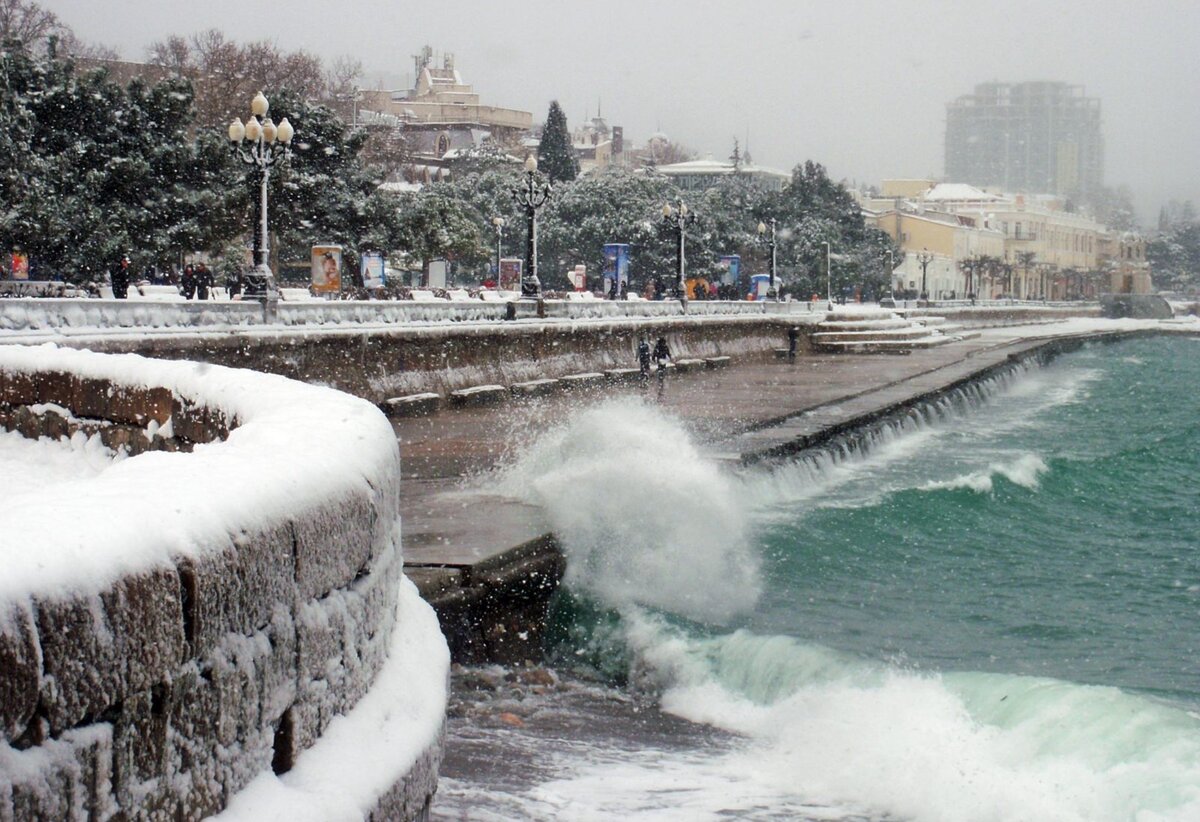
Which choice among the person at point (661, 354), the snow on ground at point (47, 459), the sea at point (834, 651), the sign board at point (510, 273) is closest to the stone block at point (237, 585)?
the sea at point (834, 651)

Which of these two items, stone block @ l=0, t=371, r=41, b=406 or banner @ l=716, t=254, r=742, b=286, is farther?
banner @ l=716, t=254, r=742, b=286

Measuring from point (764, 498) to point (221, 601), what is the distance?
13621 mm

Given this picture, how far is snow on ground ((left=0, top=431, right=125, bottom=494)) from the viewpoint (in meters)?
6.50

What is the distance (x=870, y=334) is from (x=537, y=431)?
112 feet

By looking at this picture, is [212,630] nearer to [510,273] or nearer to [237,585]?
[237,585]

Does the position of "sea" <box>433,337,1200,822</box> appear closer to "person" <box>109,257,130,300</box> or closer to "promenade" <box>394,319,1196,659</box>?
"promenade" <box>394,319,1196,659</box>

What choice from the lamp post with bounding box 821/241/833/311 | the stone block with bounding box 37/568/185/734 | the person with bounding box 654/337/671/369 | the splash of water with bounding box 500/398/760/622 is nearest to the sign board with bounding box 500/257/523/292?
the lamp post with bounding box 821/241/833/311

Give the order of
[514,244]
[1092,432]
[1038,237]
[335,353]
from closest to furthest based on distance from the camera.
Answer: [335,353], [1092,432], [514,244], [1038,237]

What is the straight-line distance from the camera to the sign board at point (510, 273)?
55.6 meters

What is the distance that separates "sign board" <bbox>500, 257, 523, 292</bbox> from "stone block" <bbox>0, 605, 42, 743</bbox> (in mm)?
53491

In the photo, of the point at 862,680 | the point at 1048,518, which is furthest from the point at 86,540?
the point at 1048,518

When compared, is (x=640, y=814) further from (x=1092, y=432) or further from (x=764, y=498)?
(x=1092, y=432)

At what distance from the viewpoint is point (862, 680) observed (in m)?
9.24

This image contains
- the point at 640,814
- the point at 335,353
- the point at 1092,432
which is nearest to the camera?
the point at 640,814
